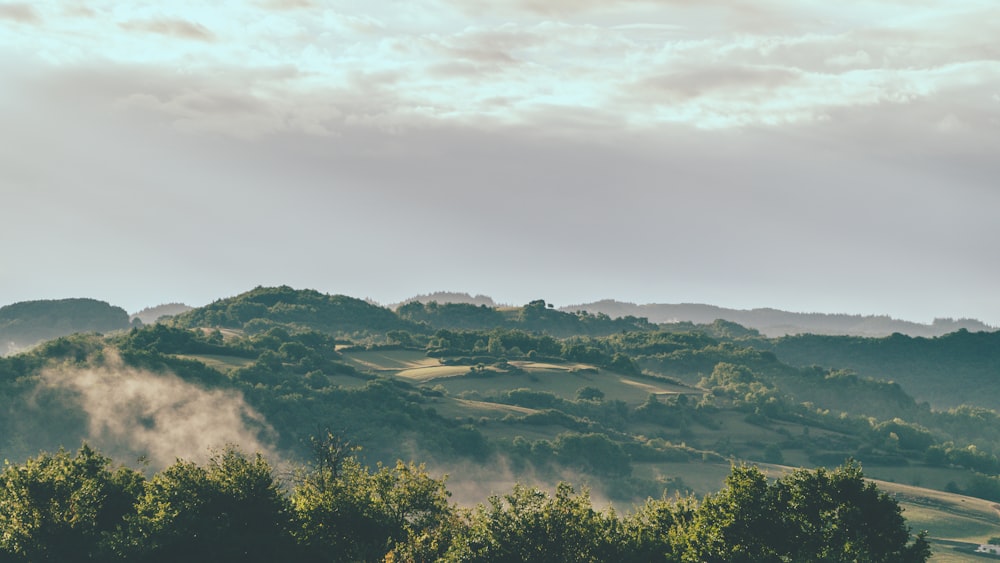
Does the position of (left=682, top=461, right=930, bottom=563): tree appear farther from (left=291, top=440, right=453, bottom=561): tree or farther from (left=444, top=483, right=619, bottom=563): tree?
(left=291, top=440, right=453, bottom=561): tree

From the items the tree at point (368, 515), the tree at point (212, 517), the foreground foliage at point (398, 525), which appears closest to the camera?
the foreground foliage at point (398, 525)

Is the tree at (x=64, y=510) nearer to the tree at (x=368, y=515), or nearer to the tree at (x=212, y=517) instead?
the tree at (x=212, y=517)

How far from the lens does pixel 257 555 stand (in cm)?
9331

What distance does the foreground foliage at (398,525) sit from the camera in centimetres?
9212

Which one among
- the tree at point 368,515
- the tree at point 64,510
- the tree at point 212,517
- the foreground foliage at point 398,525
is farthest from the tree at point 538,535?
the tree at point 64,510

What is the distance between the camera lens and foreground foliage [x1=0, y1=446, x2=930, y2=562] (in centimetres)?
9212

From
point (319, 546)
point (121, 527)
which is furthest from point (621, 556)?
point (121, 527)

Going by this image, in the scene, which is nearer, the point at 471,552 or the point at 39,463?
the point at 471,552

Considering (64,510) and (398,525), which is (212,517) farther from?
(398,525)

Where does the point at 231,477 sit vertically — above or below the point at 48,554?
above

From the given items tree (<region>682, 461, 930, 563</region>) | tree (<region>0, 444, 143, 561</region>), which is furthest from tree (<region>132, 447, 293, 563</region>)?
tree (<region>682, 461, 930, 563</region>)

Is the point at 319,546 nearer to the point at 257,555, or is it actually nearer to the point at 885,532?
the point at 257,555

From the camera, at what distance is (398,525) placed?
9988 cm

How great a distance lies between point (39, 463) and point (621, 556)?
52510 millimetres
